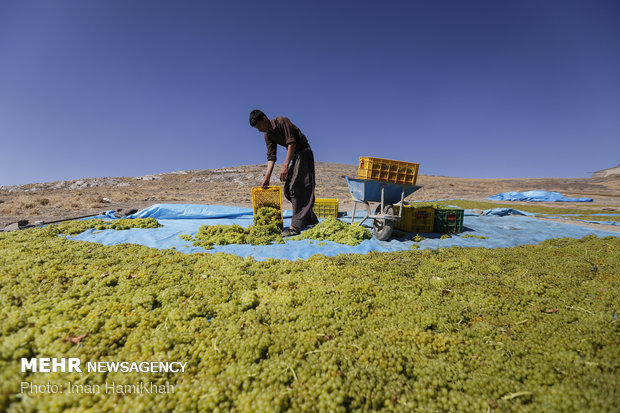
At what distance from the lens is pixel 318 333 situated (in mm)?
2443

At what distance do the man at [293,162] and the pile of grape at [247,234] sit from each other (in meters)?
0.56

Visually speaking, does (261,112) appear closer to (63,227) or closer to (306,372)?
(306,372)

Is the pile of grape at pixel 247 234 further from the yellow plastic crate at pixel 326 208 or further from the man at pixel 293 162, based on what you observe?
the yellow plastic crate at pixel 326 208

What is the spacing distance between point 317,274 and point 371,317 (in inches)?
50.3

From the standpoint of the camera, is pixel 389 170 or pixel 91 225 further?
Answer: pixel 91 225

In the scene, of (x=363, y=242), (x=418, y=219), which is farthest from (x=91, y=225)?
(x=418, y=219)

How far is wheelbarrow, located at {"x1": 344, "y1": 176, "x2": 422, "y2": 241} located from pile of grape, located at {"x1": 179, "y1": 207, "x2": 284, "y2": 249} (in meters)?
2.77

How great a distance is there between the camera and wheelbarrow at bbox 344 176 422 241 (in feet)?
21.7

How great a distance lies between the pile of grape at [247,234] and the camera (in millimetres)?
6168

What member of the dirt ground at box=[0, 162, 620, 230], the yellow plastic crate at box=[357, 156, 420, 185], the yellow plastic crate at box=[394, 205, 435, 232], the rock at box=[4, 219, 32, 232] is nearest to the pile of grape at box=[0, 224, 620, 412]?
the yellow plastic crate at box=[357, 156, 420, 185]

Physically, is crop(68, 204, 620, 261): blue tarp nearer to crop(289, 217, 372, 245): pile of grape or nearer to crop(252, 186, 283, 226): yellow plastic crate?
crop(289, 217, 372, 245): pile of grape

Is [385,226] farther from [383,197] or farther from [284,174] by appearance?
[284,174]

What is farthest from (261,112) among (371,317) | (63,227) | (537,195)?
(537,195)

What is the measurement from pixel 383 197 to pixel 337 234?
67.4 inches
